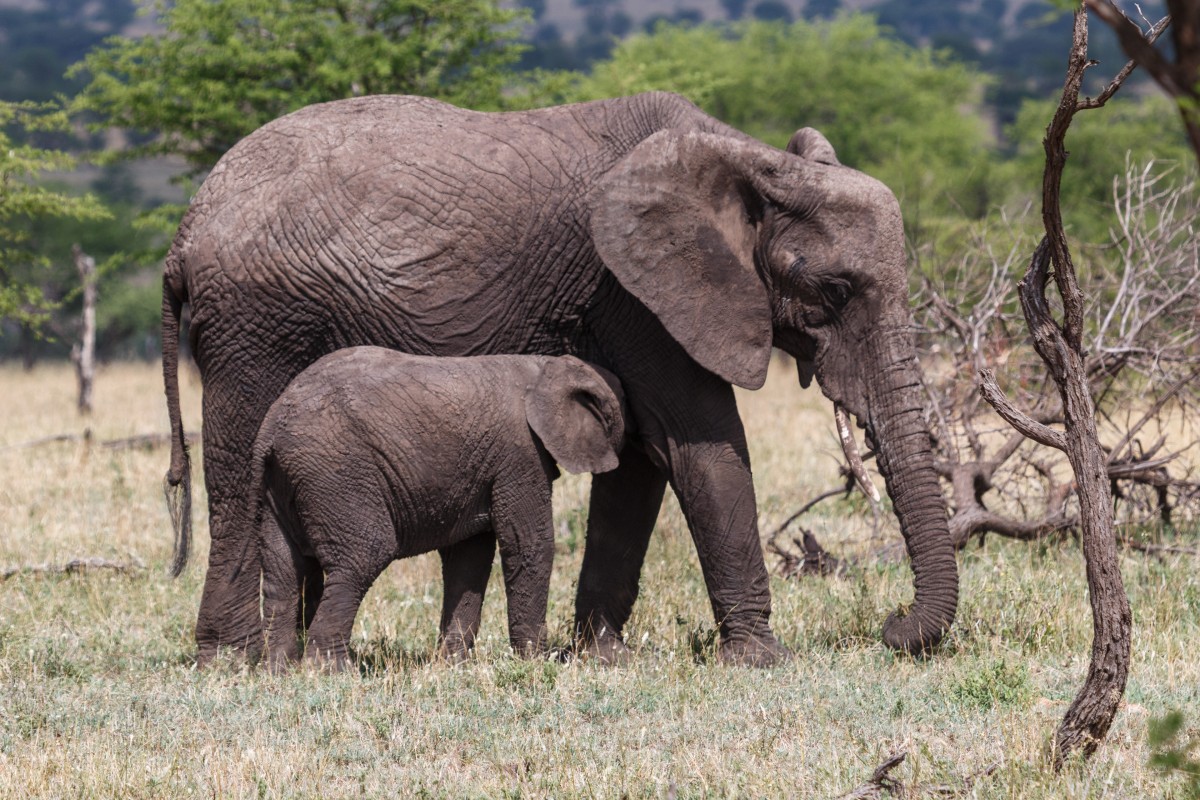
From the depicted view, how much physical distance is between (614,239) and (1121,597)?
282 cm

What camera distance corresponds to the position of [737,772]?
5504 mm

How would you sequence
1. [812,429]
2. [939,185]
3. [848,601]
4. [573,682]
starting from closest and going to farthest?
[573,682] → [848,601] → [812,429] → [939,185]

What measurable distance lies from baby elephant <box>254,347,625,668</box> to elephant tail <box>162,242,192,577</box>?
1.01m

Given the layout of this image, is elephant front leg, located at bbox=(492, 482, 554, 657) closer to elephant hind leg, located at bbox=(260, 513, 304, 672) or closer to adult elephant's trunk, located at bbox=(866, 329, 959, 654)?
elephant hind leg, located at bbox=(260, 513, 304, 672)

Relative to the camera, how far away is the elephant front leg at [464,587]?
7336mm

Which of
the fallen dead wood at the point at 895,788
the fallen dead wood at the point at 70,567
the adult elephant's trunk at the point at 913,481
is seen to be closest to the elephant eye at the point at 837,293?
the adult elephant's trunk at the point at 913,481

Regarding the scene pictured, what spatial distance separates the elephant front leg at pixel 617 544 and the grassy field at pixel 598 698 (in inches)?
10.3

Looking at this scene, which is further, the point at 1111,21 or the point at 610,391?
the point at 610,391

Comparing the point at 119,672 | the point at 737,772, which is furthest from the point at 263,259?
the point at 737,772

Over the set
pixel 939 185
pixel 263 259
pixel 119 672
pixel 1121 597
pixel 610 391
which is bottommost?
pixel 119 672

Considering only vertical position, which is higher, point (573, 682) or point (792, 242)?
point (792, 242)

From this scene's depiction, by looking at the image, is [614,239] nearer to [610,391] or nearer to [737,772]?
[610,391]

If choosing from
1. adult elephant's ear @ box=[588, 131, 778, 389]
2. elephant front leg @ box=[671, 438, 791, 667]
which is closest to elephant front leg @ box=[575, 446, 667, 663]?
elephant front leg @ box=[671, 438, 791, 667]

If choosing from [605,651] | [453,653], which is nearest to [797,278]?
[605,651]
